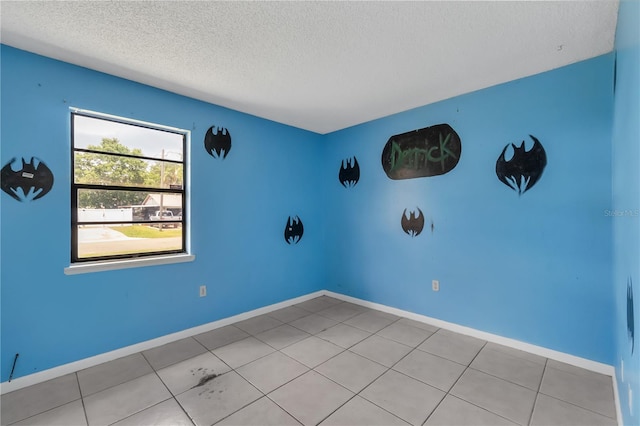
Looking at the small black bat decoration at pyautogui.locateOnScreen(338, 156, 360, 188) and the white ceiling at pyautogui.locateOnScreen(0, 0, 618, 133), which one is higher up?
the white ceiling at pyautogui.locateOnScreen(0, 0, 618, 133)

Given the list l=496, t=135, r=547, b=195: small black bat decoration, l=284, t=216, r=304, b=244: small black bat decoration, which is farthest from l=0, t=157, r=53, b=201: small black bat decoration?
l=496, t=135, r=547, b=195: small black bat decoration

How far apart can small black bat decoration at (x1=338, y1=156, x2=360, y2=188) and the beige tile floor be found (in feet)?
6.56

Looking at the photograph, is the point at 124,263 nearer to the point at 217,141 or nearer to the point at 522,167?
the point at 217,141

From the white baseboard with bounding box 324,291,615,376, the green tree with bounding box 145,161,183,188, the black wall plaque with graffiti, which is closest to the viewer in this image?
the white baseboard with bounding box 324,291,615,376

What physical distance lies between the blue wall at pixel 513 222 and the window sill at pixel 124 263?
227 centimetres

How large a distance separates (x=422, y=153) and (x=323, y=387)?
8.30ft

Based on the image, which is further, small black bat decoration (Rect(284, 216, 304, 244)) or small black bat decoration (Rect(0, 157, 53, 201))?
small black bat decoration (Rect(284, 216, 304, 244))

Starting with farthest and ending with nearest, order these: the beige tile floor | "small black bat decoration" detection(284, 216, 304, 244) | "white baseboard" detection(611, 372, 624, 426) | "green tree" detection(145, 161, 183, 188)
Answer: "small black bat decoration" detection(284, 216, 304, 244), "green tree" detection(145, 161, 183, 188), the beige tile floor, "white baseboard" detection(611, 372, 624, 426)

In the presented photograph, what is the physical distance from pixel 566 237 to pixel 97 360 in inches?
159

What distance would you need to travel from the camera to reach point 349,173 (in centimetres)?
389

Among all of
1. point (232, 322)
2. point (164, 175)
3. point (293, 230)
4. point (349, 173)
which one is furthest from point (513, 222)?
point (164, 175)

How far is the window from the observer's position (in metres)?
2.33

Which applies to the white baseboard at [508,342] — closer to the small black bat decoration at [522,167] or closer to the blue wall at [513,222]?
the blue wall at [513,222]

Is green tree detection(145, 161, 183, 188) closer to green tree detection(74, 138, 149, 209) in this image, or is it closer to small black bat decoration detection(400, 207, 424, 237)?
green tree detection(74, 138, 149, 209)
